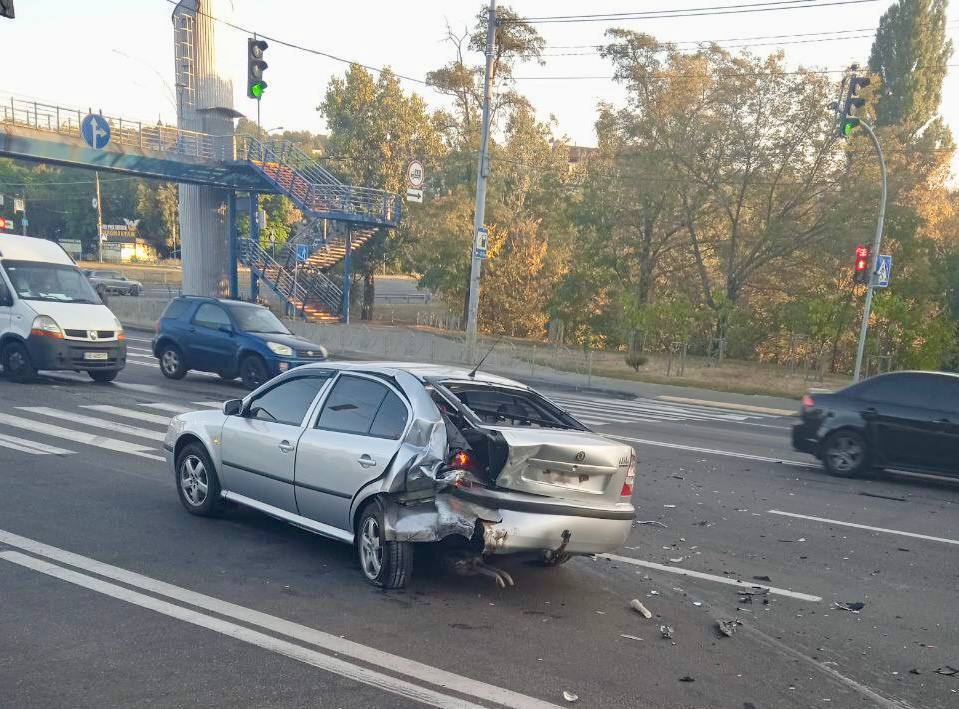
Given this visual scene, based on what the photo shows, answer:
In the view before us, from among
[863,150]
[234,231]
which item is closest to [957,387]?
[863,150]

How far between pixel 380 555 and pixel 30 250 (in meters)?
13.5

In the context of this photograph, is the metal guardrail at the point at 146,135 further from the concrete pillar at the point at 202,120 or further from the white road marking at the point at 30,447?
the white road marking at the point at 30,447

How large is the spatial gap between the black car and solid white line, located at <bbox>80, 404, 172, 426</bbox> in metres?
9.60

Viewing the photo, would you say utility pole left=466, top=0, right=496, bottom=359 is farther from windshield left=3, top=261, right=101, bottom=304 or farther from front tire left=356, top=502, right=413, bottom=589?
front tire left=356, top=502, right=413, bottom=589

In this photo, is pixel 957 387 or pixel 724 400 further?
pixel 724 400

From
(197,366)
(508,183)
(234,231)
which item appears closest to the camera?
(197,366)

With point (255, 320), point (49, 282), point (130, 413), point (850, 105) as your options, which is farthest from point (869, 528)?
point (49, 282)

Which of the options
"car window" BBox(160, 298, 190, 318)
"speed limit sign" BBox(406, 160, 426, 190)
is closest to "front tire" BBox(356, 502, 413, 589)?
"car window" BBox(160, 298, 190, 318)

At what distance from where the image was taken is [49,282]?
16312 mm

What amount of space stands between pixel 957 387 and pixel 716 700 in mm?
9055

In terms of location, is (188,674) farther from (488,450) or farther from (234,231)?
(234,231)

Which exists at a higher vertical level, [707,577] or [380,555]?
[380,555]

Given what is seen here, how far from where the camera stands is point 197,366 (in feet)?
60.5

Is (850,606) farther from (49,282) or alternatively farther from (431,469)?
(49,282)
